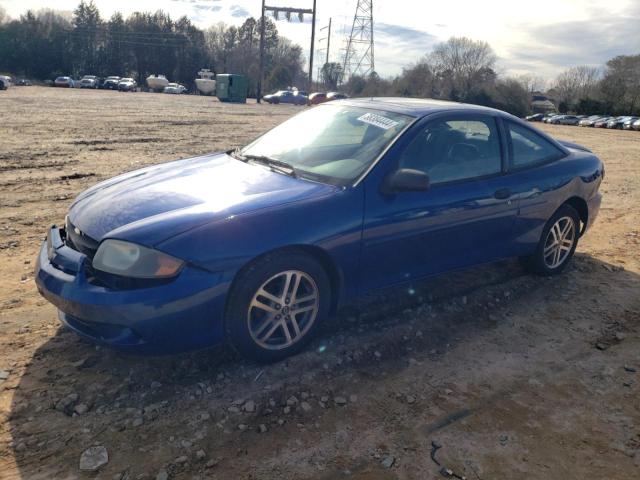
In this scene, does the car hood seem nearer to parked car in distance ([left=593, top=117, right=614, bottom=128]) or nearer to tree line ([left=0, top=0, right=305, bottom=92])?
parked car in distance ([left=593, top=117, right=614, bottom=128])

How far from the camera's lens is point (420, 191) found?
3459 mm

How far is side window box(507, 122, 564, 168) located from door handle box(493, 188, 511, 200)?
0.30m

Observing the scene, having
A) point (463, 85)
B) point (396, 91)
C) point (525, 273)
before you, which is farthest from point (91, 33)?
point (525, 273)

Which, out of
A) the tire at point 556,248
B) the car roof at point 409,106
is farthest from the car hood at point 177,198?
the tire at point 556,248

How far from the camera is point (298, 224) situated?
121 inches

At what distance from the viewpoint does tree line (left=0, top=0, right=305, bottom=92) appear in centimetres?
7512

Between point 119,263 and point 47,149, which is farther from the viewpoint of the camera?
point 47,149

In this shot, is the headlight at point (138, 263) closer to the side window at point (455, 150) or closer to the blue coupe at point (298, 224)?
the blue coupe at point (298, 224)

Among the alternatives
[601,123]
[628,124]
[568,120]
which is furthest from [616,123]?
[568,120]

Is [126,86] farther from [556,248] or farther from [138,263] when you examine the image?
[138,263]

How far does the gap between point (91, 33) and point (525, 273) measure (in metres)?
93.7

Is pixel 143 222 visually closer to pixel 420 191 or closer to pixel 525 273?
pixel 420 191

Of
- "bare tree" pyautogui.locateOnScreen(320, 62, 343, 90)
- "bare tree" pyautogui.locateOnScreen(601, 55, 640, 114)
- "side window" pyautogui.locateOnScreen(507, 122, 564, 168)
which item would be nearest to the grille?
"side window" pyautogui.locateOnScreen(507, 122, 564, 168)

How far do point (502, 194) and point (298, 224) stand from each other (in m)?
1.91
